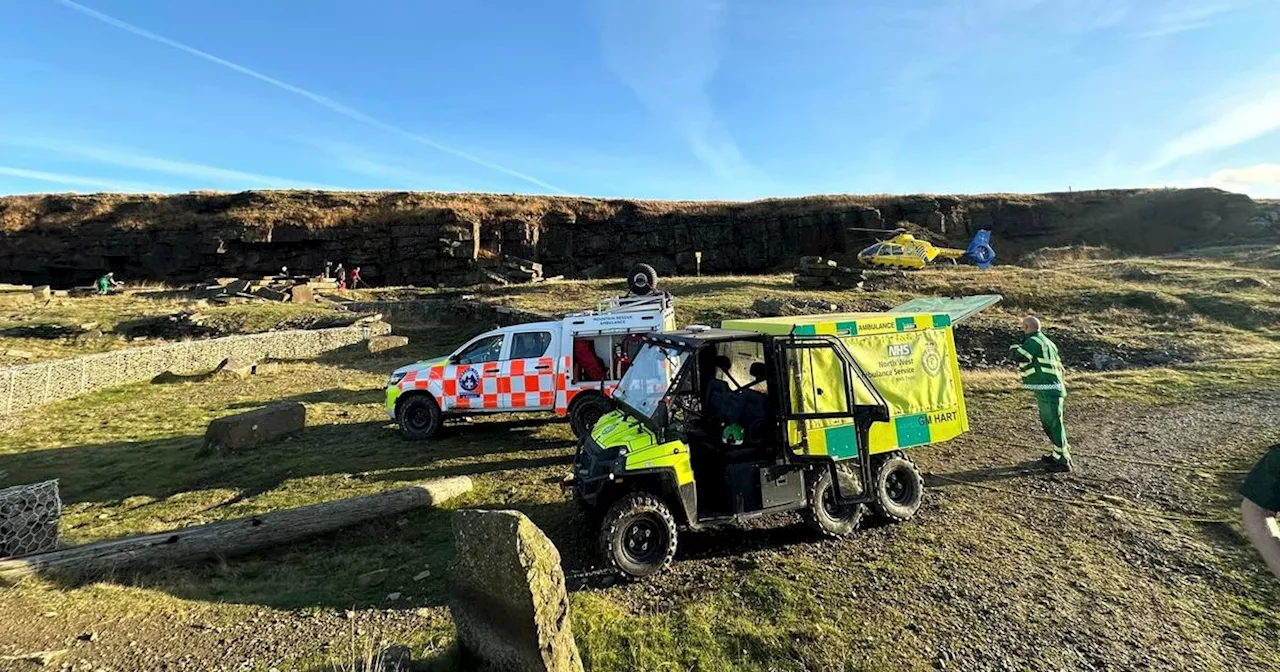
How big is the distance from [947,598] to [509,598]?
3.38 meters

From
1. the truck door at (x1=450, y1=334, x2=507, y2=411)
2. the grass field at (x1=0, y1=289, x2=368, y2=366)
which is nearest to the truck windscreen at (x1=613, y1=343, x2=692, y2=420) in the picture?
the truck door at (x1=450, y1=334, x2=507, y2=411)

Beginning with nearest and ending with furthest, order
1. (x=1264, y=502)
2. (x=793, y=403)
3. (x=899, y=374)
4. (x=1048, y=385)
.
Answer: (x=1264, y=502) < (x=793, y=403) < (x=899, y=374) < (x=1048, y=385)

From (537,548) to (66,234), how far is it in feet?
177

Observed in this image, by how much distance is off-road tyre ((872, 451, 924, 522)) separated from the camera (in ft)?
19.5

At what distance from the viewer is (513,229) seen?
42781 mm

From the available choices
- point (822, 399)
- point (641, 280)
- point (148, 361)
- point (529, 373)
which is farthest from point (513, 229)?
point (822, 399)

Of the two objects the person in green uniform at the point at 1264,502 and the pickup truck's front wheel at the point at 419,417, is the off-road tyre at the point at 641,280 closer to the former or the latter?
the pickup truck's front wheel at the point at 419,417

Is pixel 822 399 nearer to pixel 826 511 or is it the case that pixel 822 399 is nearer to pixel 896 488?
pixel 826 511

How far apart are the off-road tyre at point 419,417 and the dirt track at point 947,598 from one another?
3.75 meters

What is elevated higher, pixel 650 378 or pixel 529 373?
pixel 650 378

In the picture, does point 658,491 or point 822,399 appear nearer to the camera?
point 658,491

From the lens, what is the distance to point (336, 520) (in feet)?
19.6

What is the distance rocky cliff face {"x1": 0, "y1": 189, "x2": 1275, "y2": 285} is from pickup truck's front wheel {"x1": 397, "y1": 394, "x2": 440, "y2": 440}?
1209 inches

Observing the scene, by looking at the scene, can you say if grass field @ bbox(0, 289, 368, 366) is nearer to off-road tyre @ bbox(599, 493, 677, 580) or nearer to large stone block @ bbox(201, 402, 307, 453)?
large stone block @ bbox(201, 402, 307, 453)
